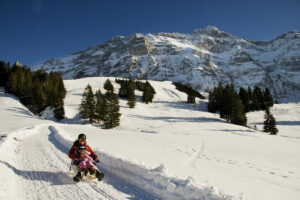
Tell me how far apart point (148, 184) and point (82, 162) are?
2427 millimetres

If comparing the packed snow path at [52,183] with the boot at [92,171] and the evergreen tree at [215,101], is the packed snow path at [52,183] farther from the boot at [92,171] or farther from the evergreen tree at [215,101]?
the evergreen tree at [215,101]

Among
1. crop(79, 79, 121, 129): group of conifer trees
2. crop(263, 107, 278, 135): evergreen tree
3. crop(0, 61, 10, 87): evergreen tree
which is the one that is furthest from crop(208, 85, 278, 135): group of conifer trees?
crop(0, 61, 10, 87): evergreen tree

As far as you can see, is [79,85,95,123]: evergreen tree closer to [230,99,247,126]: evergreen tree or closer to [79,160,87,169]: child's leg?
[79,160,87,169]: child's leg

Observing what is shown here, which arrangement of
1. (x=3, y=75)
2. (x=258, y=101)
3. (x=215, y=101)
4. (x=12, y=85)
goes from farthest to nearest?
(x=258, y=101), (x=215, y=101), (x=3, y=75), (x=12, y=85)

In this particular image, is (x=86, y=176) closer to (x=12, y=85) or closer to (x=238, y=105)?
(x=238, y=105)

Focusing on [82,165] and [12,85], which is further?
[12,85]

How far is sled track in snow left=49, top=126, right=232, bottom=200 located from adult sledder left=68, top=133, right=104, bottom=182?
0.55 meters

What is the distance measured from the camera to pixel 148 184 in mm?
5133

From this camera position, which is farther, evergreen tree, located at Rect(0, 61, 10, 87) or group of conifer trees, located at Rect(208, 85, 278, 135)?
evergreen tree, located at Rect(0, 61, 10, 87)

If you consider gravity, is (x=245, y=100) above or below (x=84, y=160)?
above

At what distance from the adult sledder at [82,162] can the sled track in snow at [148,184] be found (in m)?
0.55

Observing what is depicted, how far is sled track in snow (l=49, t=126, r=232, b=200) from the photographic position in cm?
435

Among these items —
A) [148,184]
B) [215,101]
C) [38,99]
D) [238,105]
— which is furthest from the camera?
[215,101]

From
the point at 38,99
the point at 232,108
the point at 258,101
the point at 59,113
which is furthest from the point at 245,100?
the point at 38,99
